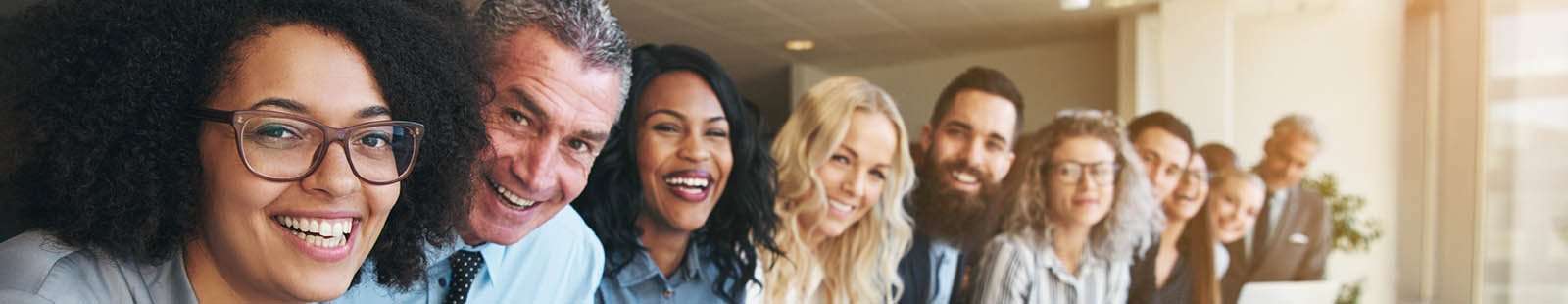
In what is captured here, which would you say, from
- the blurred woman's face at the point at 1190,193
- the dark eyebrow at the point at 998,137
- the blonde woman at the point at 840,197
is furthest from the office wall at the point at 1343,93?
the blonde woman at the point at 840,197

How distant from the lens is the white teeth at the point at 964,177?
3.08 metres

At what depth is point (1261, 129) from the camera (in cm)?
387

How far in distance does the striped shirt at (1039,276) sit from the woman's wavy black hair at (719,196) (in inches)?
40.6

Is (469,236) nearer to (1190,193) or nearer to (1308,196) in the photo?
(1190,193)

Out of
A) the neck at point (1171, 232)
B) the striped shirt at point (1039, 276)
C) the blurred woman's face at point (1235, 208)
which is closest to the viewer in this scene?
Answer: the striped shirt at point (1039, 276)

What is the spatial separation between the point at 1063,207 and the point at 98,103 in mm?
3018

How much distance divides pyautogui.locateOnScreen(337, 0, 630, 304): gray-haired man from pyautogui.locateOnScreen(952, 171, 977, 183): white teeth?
1.45 meters

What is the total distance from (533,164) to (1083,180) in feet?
7.53

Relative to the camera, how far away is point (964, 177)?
10.2 ft

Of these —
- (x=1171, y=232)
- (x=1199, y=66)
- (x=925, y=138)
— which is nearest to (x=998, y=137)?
(x=925, y=138)

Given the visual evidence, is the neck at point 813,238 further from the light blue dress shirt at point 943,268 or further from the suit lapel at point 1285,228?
the suit lapel at point 1285,228

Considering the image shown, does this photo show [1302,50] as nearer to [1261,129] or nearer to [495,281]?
[1261,129]

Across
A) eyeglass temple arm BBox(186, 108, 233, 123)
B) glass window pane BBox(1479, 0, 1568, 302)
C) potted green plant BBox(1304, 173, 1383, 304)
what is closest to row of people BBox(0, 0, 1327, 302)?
eyeglass temple arm BBox(186, 108, 233, 123)

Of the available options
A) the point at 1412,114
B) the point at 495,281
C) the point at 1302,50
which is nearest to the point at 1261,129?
the point at 1302,50
